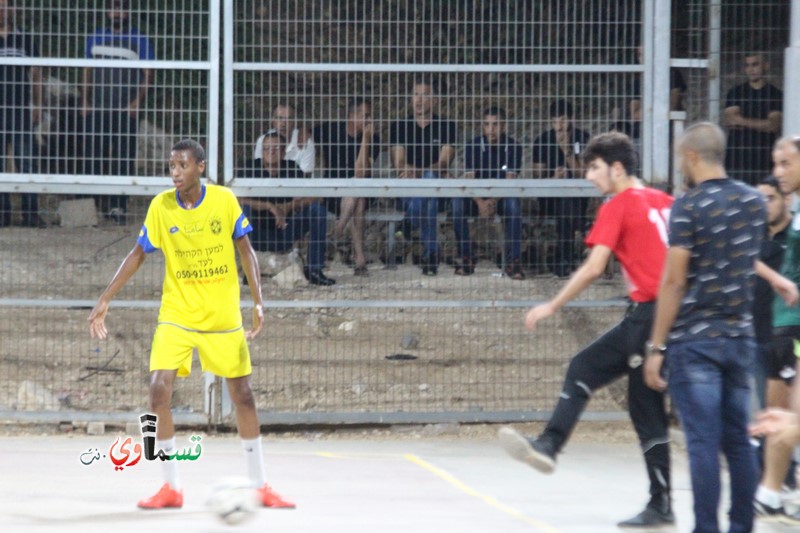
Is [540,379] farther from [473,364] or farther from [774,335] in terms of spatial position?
[774,335]

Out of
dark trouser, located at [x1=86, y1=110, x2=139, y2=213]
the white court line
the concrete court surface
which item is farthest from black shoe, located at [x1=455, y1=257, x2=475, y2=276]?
dark trouser, located at [x1=86, y1=110, x2=139, y2=213]

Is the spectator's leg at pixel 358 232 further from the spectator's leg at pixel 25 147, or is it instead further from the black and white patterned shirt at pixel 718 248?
the black and white patterned shirt at pixel 718 248

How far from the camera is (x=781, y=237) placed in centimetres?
747

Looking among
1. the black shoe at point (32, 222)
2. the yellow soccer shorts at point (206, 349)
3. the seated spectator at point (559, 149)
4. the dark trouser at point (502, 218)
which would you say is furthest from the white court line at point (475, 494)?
the black shoe at point (32, 222)

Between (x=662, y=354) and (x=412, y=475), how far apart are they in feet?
9.79

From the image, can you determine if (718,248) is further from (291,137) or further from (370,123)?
(291,137)

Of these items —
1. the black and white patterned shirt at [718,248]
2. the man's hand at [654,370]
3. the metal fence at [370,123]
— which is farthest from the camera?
the metal fence at [370,123]

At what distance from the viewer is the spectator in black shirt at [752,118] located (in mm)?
10062

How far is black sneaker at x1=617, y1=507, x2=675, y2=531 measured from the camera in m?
6.47

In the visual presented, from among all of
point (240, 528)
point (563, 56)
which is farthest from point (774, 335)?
point (563, 56)

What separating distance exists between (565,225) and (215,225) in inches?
156

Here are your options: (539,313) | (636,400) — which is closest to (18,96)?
(539,313)

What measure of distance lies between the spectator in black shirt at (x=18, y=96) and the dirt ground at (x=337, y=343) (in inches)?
31.2

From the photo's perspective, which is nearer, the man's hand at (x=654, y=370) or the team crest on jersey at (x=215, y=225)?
the man's hand at (x=654, y=370)
